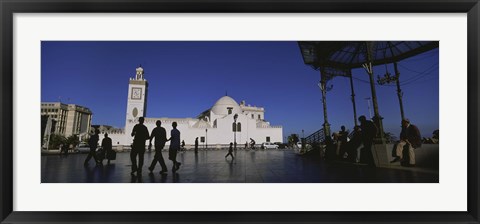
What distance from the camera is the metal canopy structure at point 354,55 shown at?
5.59 meters

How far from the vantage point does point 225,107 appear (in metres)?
32.7

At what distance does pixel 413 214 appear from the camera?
161 inches

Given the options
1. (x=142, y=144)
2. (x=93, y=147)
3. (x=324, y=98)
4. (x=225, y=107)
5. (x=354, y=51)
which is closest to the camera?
(x=142, y=144)

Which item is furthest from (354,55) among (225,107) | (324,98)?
(225,107)

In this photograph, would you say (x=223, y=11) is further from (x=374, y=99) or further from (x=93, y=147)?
(x=93, y=147)

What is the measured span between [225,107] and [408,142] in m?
27.7

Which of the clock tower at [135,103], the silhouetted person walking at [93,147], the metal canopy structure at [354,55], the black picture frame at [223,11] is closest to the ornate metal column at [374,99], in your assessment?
the metal canopy structure at [354,55]

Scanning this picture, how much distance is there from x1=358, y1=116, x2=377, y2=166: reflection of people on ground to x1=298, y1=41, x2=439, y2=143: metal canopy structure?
0.16m

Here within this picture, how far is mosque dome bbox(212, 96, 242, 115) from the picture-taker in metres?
32.4

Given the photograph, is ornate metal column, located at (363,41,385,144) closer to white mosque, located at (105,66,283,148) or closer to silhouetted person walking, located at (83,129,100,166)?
silhouetted person walking, located at (83,129,100,166)

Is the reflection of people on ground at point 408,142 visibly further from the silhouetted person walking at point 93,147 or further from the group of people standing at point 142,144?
the silhouetted person walking at point 93,147

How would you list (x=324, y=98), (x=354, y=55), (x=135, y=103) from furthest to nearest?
(x=135, y=103) → (x=324, y=98) → (x=354, y=55)

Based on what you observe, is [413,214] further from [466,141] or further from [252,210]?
[252,210]

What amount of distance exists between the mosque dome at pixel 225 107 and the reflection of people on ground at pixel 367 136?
85.6 ft
